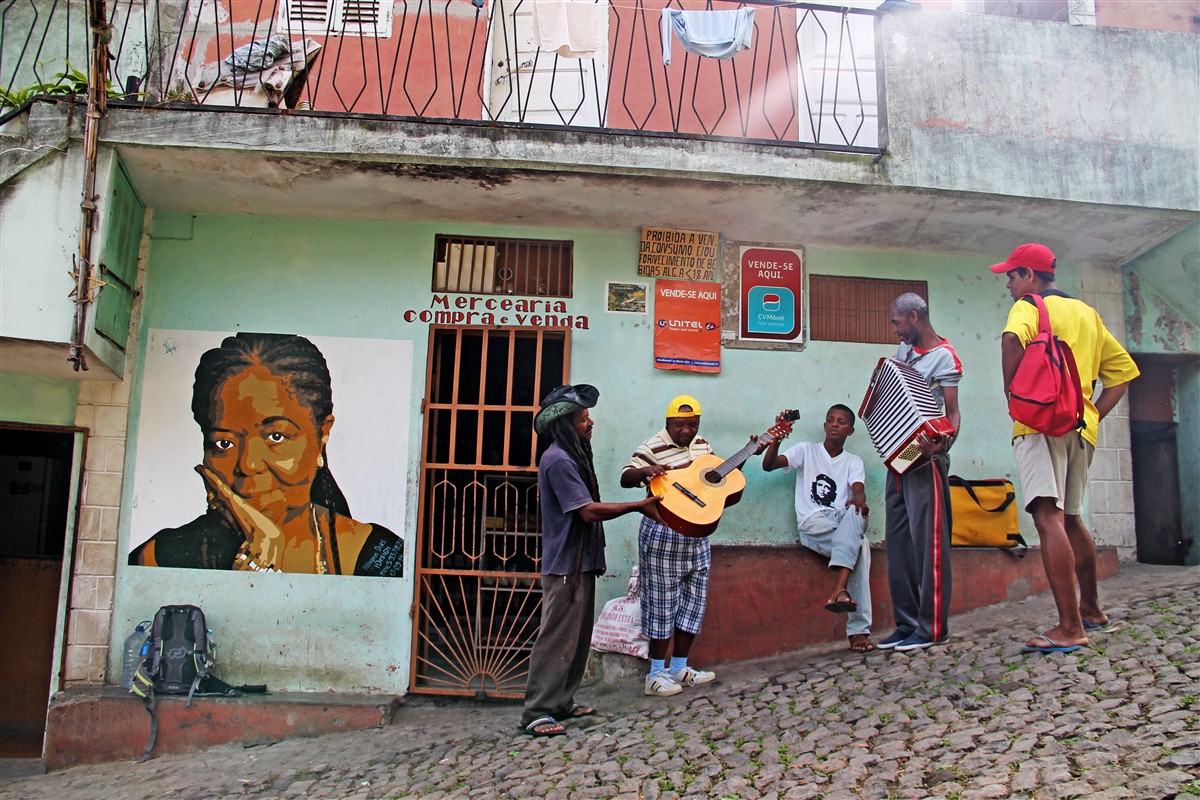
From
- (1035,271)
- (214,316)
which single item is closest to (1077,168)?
(1035,271)

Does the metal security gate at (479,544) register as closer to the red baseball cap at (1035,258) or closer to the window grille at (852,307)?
the window grille at (852,307)

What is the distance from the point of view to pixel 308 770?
5.21 metres

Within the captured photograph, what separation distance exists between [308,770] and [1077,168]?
6.22 metres

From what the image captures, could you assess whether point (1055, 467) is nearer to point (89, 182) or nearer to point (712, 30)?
point (712, 30)

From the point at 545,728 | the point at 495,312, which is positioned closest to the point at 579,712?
the point at 545,728

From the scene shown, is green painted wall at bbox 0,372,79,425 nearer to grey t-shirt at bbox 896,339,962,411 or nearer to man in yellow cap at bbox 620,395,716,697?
man in yellow cap at bbox 620,395,716,697

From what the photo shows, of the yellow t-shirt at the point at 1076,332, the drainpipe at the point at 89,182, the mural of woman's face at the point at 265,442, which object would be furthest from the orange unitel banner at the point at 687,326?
the drainpipe at the point at 89,182

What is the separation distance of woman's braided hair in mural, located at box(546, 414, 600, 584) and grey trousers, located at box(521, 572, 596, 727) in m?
0.12

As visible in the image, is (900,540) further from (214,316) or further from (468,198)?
(214,316)

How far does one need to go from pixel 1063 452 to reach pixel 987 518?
1808 millimetres

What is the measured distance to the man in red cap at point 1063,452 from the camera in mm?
4809

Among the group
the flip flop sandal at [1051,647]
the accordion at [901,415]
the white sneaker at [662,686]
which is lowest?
the white sneaker at [662,686]

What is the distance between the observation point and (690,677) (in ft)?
19.1

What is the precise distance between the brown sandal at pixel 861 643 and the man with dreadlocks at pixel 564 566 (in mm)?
1667
